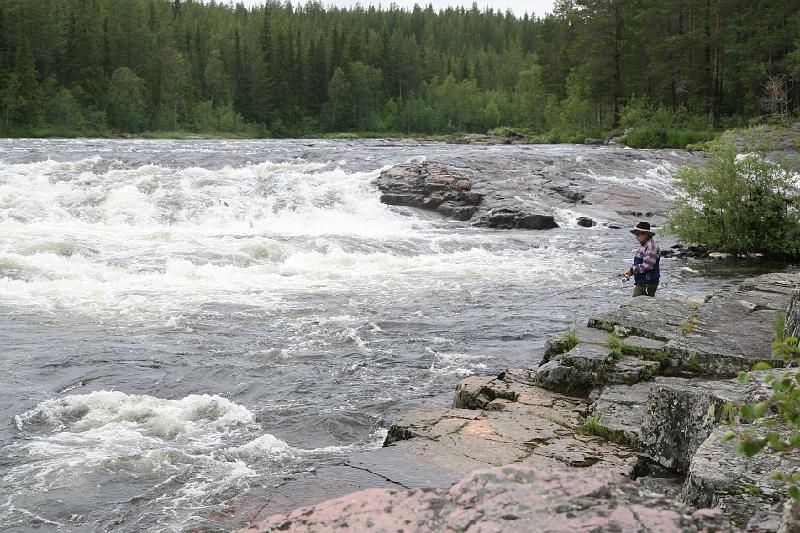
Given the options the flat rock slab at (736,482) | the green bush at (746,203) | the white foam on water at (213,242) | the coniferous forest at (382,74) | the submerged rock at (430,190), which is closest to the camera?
the flat rock slab at (736,482)

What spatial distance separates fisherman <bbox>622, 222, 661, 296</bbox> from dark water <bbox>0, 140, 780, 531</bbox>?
1.32 m

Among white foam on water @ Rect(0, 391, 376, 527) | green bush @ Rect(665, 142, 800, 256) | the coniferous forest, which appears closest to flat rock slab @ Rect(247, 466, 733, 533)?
white foam on water @ Rect(0, 391, 376, 527)

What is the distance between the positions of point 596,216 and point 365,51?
83.6 meters

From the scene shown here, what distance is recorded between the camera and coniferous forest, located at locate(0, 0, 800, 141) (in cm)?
4888

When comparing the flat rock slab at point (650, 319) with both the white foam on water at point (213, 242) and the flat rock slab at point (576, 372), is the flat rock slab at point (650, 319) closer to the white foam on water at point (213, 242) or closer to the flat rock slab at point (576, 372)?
the flat rock slab at point (576, 372)

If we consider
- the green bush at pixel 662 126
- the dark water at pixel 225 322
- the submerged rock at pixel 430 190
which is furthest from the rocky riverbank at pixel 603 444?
the green bush at pixel 662 126

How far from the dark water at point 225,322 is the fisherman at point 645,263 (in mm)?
1324

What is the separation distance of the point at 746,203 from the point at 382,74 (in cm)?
8799

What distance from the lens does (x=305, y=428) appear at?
7594 millimetres

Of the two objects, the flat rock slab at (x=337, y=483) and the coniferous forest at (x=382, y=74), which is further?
the coniferous forest at (x=382, y=74)

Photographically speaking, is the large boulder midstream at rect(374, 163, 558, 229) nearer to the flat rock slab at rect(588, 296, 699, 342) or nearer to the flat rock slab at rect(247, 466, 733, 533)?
the flat rock slab at rect(588, 296, 699, 342)

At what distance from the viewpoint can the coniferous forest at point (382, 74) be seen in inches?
1924

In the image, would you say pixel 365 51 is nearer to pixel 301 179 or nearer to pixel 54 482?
pixel 301 179

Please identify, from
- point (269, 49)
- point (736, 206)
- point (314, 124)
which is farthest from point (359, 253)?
point (269, 49)
